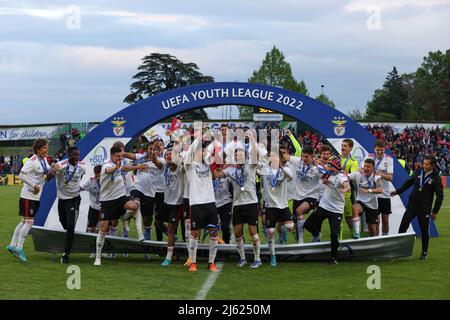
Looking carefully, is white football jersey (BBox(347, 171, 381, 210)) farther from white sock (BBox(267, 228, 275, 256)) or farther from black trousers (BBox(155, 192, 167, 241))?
black trousers (BBox(155, 192, 167, 241))

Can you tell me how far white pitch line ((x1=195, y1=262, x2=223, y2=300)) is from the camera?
8758 mm

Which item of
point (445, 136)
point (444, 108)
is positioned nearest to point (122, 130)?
point (445, 136)

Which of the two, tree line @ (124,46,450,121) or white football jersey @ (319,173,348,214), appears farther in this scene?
tree line @ (124,46,450,121)

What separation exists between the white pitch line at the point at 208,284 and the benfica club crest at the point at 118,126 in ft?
16.0

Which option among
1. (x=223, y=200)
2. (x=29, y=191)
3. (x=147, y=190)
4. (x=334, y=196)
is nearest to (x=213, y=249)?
(x=223, y=200)

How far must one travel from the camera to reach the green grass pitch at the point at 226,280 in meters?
8.86

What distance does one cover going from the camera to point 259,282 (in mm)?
9891

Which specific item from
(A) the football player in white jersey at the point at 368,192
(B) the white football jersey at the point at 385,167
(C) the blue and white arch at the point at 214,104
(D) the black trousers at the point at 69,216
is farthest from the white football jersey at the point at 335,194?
(D) the black trousers at the point at 69,216

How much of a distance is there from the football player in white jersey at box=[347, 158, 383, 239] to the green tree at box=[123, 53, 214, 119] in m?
56.6

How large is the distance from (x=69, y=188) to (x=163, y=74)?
5993 centimetres

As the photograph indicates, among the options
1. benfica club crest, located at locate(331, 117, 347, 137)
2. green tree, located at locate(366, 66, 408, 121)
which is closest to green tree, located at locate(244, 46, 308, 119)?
green tree, located at locate(366, 66, 408, 121)

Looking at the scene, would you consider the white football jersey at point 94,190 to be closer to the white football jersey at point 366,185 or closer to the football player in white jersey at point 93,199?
the football player in white jersey at point 93,199

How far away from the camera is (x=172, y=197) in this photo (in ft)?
39.0

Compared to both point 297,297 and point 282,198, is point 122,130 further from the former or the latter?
point 297,297
